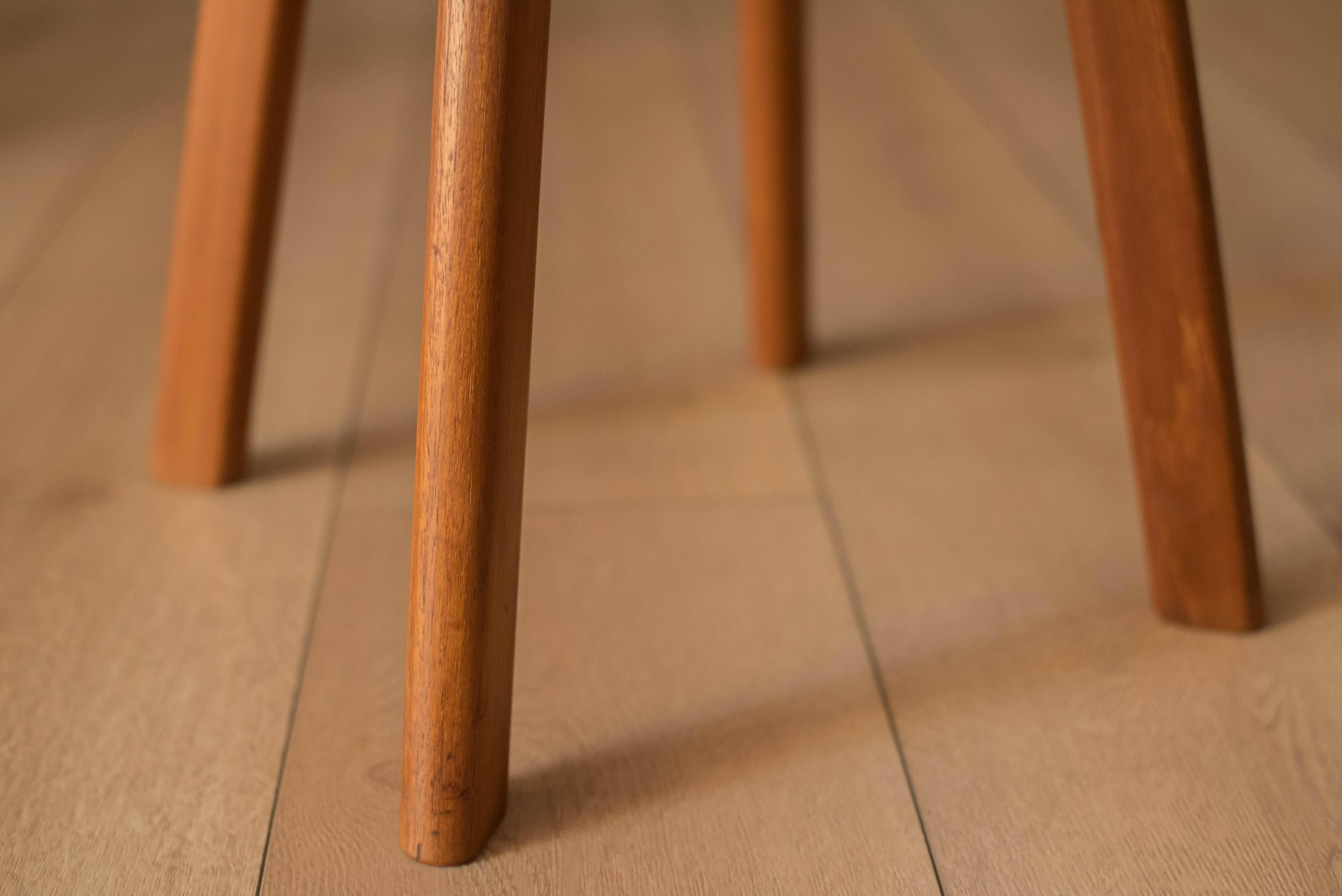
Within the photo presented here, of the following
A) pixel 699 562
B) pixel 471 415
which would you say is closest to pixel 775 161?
pixel 699 562

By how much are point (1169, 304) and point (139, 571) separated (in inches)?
18.6

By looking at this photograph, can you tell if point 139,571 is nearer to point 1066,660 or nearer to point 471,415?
point 471,415

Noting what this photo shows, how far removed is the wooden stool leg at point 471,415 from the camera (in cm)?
36

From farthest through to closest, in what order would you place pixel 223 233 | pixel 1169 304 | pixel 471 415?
1. pixel 223 233
2. pixel 1169 304
3. pixel 471 415

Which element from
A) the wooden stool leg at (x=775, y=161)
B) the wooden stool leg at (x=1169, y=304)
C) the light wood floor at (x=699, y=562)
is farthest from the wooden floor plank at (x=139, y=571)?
the wooden stool leg at (x=1169, y=304)

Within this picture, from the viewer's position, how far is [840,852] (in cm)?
42

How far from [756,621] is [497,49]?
0.93 feet

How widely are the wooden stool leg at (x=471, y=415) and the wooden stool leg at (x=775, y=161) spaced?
0.32 m

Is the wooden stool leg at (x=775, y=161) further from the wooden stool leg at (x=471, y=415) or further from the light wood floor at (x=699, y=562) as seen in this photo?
the wooden stool leg at (x=471, y=415)

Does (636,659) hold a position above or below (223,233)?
below

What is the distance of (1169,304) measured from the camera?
1.60 ft

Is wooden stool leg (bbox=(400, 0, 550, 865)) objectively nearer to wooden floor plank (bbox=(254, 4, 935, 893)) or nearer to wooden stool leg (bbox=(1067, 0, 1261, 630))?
wooden floor plank (bbox=(254, 4, 935, 893))

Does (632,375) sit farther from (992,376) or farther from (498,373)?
(498,373)

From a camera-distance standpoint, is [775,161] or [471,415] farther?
[775,161]
